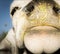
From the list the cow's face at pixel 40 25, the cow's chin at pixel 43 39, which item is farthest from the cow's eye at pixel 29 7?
the cow's chin at pixel 43 39

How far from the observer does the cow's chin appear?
10.2 feet

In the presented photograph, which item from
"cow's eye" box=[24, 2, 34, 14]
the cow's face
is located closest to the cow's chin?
the cow's face

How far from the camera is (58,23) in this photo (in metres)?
3.13

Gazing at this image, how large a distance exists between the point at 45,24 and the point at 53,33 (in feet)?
0.29

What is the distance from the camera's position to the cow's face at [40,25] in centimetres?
309

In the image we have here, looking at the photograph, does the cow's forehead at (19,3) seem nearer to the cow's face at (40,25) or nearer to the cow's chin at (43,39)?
the cow's face at (40,25)

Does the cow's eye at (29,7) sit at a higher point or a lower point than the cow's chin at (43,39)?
higher

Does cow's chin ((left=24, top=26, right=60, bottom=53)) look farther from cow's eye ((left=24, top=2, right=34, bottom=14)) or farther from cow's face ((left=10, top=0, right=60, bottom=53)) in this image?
cow's eye ((left=24, top=2, right=34, bottom=14))

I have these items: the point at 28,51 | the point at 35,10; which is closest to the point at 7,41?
the point at 28,51

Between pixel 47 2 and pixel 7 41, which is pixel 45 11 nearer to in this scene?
pixel 47 2

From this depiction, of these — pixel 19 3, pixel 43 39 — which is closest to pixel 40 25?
pixel 43 39

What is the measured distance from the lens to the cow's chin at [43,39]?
10.2ft

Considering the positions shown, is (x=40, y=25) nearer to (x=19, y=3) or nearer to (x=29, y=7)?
(x=29, y=7)

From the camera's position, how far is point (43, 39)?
3094 mm
